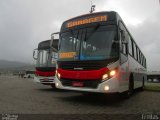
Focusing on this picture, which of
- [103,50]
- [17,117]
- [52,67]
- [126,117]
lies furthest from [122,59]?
[52,67]

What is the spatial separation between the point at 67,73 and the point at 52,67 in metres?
6.80

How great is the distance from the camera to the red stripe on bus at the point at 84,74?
9938 millimetres

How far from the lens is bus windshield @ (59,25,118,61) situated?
10125 mm

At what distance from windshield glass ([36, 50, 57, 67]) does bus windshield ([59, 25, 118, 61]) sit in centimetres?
644

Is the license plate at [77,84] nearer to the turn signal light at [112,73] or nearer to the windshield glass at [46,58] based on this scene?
the turn signal light at [112,73]

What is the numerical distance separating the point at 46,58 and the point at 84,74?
826 cm

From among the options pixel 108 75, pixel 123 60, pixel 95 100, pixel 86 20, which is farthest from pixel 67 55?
pixel 95 100

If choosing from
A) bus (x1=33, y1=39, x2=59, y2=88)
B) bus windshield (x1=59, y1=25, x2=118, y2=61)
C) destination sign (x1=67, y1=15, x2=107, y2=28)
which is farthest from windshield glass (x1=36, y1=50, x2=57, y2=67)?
bus windshield (x1=59, y1=25, x2=118, y2=61)

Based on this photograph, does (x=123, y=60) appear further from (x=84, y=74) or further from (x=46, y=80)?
(x=46, y=80)

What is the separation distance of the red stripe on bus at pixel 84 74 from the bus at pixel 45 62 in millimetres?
6571

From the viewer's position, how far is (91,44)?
10391mm

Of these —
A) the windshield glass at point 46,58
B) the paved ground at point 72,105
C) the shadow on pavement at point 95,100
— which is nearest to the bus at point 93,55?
the paved ground at point 72,105

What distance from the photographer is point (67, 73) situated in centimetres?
1081

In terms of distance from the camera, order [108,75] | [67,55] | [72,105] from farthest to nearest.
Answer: [67,55], [72,105], [108,75]
